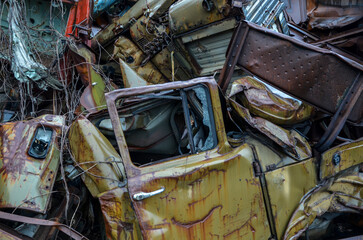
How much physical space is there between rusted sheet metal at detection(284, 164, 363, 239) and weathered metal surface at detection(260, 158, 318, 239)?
56 millimetres

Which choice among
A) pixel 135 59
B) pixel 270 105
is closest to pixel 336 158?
pixel 270 105

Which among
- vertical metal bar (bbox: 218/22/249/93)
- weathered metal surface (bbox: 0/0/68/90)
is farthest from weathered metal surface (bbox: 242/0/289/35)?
weathered metal surface (bbox: 0/0/68/90)

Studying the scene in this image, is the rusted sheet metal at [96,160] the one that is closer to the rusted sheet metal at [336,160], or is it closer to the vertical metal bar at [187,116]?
the vertical metal bar at [187,116]

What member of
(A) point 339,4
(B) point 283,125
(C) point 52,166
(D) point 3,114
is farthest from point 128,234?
(A) point 339,4

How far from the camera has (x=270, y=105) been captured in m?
3.02

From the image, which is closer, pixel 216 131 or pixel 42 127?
pixel 216 131

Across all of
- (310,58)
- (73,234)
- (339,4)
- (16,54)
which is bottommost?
(73,234)

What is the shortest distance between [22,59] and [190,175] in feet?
10.2

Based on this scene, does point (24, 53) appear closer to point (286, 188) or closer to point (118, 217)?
point (118, 217)

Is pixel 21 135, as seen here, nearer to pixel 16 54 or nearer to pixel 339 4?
pixel 16 54

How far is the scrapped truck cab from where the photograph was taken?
2.38 meters

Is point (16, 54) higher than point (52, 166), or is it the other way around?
point (16, 54)

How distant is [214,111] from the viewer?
2.65 metres

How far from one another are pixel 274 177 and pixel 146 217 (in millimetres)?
1142
